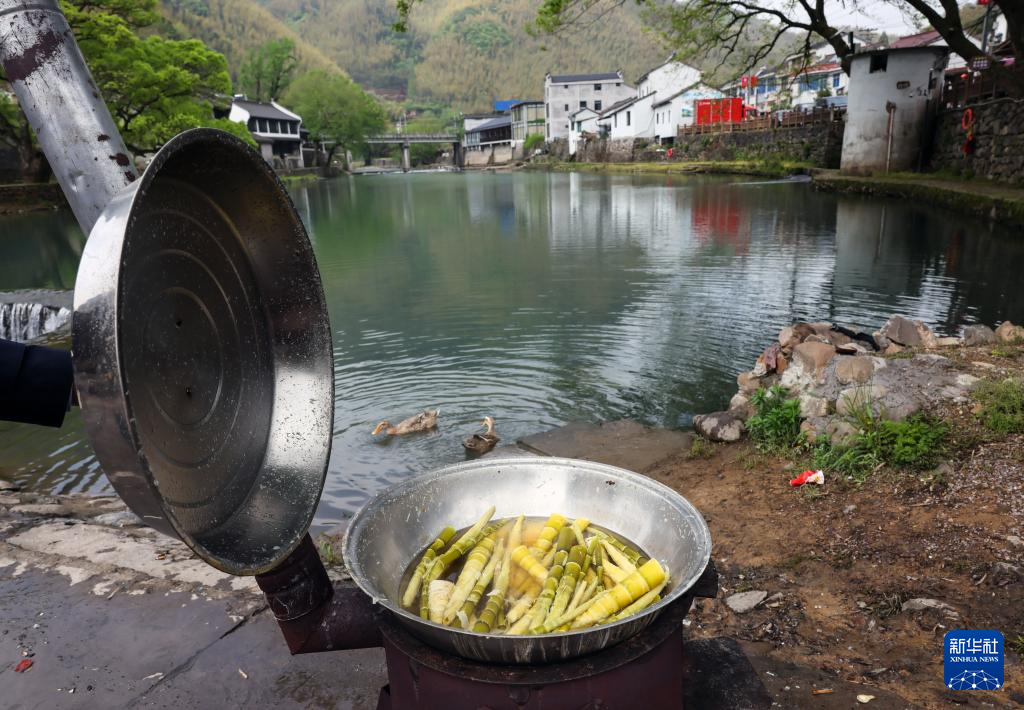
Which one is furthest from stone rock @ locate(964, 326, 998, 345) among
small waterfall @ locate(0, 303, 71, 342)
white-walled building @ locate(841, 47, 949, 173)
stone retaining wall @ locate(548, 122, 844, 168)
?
stone retaining wall @ locate(548, 122, 844, 168)

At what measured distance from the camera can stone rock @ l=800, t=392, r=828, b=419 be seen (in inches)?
248

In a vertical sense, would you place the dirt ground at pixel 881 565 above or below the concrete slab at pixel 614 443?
above

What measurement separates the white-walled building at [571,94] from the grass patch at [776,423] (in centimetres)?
8862

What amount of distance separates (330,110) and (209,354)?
3427 inches

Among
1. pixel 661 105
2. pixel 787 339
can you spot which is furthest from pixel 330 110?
pixel 787 339

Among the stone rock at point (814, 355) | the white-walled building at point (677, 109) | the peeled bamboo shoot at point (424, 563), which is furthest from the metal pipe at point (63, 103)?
the white-walled building at point (677, 109)

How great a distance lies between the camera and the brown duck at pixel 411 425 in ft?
26.2

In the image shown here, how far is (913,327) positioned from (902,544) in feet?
16.1

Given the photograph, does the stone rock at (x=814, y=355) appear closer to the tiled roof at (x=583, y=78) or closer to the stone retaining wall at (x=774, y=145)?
the stone retaining wall at (x=774, y=145)

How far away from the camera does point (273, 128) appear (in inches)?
2945

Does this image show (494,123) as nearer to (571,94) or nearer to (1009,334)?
(571,94)

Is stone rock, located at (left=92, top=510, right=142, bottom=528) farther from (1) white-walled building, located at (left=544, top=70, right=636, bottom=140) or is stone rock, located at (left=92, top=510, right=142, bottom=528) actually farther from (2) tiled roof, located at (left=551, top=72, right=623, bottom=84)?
(2) tiled roof, located at (left=551, top=72, right=623, bottom=84)

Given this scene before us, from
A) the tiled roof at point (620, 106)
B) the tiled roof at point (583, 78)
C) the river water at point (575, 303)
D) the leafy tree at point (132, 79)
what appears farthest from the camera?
the tiled roof at point (583, 78)

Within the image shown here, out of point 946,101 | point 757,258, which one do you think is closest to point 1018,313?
point 757,258
